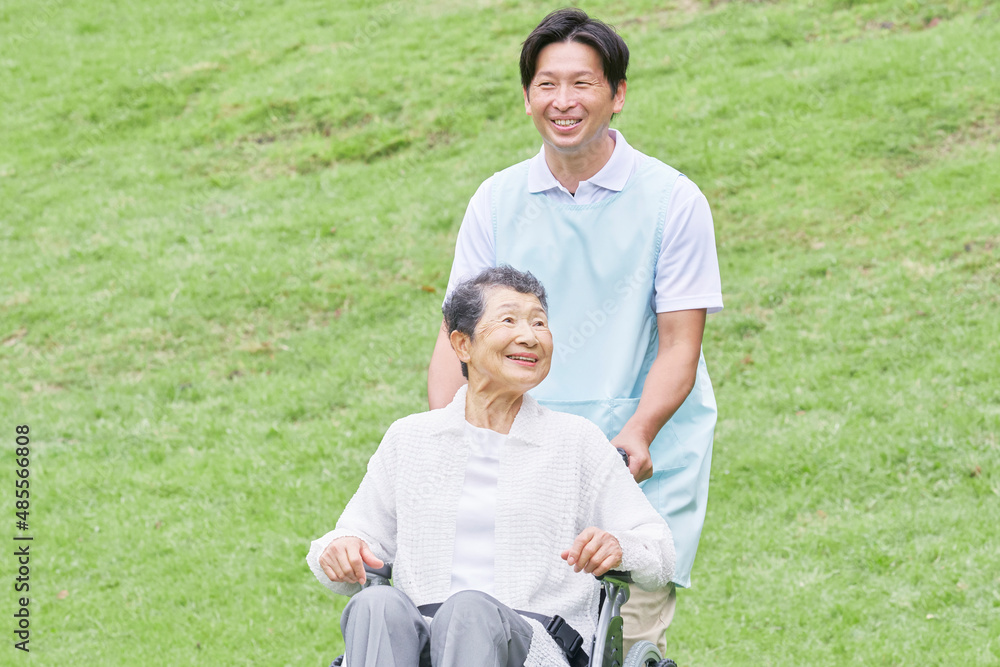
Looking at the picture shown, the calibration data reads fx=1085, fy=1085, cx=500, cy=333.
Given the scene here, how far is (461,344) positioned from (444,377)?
0.23m

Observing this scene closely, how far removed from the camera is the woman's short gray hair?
282cm

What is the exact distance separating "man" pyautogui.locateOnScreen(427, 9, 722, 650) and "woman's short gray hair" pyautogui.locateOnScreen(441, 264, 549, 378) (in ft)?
0.58

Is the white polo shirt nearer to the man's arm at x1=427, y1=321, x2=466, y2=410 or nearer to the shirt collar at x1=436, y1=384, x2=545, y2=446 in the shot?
the man's arm at x1=427, y1=321, x2=466, y2=410

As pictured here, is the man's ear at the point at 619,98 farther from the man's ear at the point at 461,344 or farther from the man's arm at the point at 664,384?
the man's ear at the point at 461,344

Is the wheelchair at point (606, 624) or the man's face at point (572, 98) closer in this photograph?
the wheelchair at point (606, 624)

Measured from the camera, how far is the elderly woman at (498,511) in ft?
8.28

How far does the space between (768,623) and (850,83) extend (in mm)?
6339

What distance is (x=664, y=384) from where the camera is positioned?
2.83m

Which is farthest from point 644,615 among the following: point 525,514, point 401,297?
point 401,297

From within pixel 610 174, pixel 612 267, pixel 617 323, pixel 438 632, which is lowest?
pixel 438 632

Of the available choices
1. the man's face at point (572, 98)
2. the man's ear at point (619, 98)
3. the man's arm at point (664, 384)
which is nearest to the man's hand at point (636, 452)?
the man's arm at point (664, 384)

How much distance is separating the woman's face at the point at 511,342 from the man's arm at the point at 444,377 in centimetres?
26

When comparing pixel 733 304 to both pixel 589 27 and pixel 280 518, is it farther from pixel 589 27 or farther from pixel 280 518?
pixel 589 27

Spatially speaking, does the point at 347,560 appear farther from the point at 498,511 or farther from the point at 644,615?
the point at 644,615
